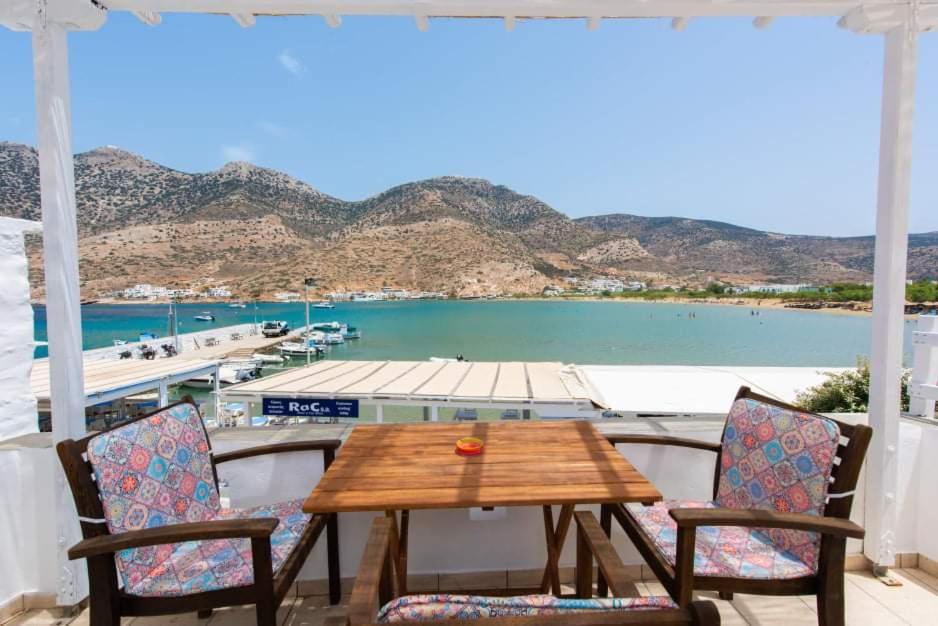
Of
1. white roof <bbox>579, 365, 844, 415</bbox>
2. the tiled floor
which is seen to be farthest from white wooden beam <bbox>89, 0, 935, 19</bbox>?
white roof <bbox>579, 365, 844, 415</bbox>

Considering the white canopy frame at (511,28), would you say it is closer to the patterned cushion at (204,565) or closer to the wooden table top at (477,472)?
the patterned cushion at (204,565)

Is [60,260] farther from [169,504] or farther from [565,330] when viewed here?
[565,330]

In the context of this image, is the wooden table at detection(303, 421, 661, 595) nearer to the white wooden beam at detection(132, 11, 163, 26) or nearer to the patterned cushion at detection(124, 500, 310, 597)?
the patterned cushion at detection(124, 500, 310, 597)

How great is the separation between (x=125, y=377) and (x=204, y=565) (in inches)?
257

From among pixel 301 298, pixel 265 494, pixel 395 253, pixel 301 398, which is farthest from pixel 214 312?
pixel 265 494

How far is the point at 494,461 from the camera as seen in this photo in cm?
129

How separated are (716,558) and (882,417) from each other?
1.13 meters

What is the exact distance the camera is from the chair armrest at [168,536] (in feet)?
3.15

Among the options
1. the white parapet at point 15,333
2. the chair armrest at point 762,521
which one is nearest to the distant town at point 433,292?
the white parapet at point 15,333

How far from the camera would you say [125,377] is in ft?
19.9

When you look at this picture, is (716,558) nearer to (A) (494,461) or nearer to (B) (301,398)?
(A) (494,461)

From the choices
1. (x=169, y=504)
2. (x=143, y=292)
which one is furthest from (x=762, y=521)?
(x=143, y=292)

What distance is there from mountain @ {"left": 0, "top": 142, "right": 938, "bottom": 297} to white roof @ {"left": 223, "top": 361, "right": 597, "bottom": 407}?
1216 inches

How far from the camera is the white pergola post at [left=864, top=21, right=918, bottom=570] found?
5.30ft
